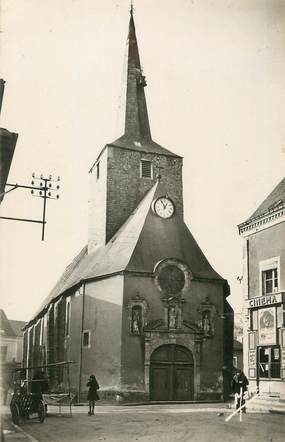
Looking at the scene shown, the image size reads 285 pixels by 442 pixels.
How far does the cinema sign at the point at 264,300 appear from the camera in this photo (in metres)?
15.7

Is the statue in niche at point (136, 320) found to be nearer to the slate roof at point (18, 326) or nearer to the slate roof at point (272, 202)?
the slate roof at point (272, 202)

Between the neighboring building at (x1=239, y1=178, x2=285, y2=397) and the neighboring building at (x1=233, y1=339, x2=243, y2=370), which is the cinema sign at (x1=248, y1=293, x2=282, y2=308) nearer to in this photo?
the neighboring building at (x1=239, y1=178, x2=285, y2=397)

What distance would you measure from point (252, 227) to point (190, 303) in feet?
19.7

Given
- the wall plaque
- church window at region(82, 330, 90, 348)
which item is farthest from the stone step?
church window at region(82, 330, 90, 348)

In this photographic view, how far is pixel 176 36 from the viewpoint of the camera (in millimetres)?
10750

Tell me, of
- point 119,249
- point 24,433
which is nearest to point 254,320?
point 24,433

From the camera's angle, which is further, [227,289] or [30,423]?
→ [227,289]

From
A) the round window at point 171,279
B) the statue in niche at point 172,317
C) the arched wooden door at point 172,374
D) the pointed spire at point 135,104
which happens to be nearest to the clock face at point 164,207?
the round window at point 171,279

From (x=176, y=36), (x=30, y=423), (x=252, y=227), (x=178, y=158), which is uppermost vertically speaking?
(x=178, y=158)

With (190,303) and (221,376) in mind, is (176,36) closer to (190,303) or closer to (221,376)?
(190,303)

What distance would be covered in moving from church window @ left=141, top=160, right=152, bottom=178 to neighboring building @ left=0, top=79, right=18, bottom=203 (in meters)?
14.7

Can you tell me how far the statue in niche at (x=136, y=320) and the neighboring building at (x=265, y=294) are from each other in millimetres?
5458

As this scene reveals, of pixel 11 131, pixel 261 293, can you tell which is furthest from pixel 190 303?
pixel 11 131

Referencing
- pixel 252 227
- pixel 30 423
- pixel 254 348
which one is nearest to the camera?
pixel 30 423
